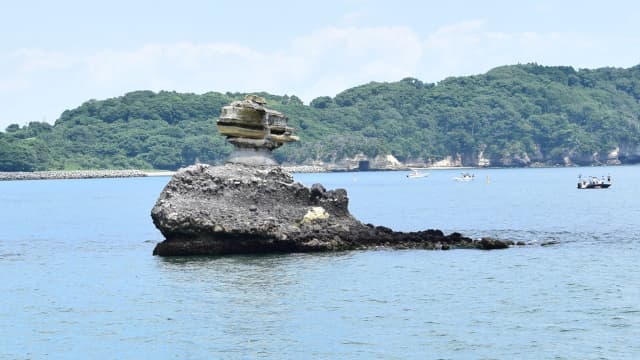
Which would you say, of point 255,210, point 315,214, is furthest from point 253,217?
point 315,214

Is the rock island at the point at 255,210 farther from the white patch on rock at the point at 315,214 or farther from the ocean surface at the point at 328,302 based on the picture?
the ocean surface at the point at 328,302

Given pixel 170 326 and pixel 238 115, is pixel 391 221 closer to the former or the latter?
pixel 238 115

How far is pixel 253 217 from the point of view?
50875 millimetres

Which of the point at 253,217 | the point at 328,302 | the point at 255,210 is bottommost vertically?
the point at 328,302

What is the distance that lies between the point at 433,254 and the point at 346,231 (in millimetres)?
4398

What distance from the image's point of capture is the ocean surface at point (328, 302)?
109 ft

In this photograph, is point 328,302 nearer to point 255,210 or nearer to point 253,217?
point 253,217

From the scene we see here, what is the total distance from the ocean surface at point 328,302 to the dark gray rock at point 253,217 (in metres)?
1.10

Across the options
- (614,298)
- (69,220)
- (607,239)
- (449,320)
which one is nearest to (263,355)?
(449,320)

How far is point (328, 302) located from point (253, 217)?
11.8m

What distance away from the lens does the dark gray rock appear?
50.2m

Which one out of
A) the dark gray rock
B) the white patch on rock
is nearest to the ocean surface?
the dark gray rock

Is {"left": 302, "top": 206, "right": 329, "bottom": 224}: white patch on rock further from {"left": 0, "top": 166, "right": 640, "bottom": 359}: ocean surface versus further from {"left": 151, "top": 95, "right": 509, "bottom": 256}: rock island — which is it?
{"left": 0, "top": 166, "right": 640, "bottom": 359}: ocean surface

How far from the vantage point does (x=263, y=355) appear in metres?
32.0
